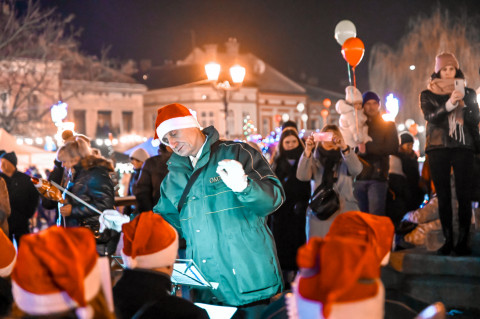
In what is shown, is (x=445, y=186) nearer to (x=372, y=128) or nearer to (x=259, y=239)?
(x=372, y=128)

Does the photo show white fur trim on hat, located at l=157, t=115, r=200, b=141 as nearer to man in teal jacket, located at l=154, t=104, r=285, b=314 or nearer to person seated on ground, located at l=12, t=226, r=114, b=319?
man in teal jacket, located at l=154, t=104, r=285, b=314

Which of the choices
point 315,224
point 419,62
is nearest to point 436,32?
point 419,62

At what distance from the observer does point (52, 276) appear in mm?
2203

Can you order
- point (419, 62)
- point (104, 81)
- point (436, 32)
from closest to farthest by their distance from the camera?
1. point (436, 32)
2. point (419, 62)
3. point (104, 81)

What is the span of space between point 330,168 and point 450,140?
138cm

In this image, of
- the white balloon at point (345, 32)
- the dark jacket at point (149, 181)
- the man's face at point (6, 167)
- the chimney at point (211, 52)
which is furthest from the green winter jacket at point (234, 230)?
the chimney at point (211, 52)

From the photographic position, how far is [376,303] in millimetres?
2086

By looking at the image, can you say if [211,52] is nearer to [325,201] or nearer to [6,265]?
[325,201]

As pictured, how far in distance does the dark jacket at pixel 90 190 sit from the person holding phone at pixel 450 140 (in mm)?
3467

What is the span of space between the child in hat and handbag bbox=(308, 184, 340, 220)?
4.12 feet

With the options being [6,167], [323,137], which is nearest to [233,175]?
[323,137]

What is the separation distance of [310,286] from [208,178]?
6.48 feet

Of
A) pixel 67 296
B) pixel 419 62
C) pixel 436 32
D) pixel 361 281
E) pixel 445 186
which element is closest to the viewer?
pixel 361 281

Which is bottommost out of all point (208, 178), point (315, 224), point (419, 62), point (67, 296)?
point (315, 224)
